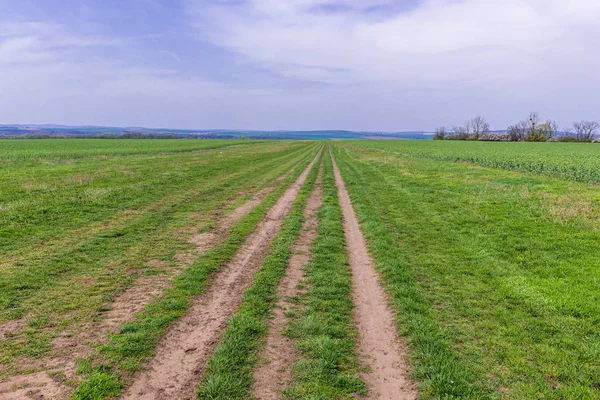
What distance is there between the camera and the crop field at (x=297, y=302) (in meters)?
4.59

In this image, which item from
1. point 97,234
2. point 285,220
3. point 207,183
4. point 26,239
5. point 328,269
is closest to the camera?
point 328,269

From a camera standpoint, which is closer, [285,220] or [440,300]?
[440,300]

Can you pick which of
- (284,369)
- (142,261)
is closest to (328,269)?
(284,369)

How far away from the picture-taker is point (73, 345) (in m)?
5.20

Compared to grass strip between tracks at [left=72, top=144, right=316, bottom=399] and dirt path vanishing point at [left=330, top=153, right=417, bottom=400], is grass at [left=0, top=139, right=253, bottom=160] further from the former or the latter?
dirt path vanishing point at [left=330, top=153, right=417, bottom=400]

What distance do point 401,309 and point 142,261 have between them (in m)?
6.07

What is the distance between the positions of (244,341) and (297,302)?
162cm

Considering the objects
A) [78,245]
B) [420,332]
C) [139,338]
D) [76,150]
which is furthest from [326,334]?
[76,150]

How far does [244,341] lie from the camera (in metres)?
5.36

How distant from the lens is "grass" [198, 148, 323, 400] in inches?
171

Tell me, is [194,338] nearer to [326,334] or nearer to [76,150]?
[326,334]

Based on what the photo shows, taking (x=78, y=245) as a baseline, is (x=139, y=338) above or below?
below

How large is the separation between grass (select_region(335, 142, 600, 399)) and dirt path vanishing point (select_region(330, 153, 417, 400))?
195 millimetres

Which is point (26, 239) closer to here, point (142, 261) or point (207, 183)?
point (142, 261)
